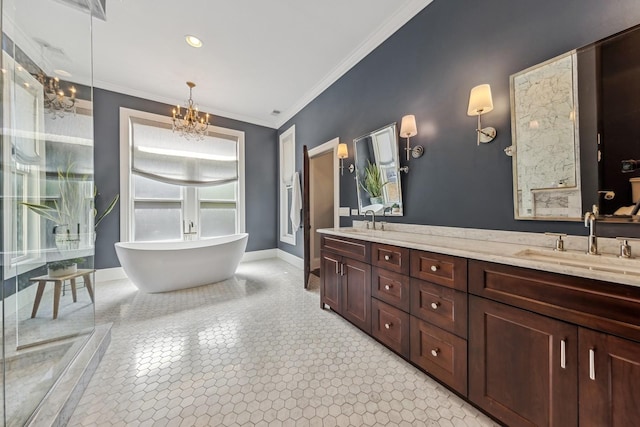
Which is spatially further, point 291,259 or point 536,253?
point 291,259

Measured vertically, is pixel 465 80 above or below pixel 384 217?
above

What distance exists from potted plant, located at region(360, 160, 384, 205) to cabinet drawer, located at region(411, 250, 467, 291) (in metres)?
1.11

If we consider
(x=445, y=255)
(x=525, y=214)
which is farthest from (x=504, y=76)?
(x=445, y=255)

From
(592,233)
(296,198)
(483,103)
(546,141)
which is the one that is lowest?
(592,233)

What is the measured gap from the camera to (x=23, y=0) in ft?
5.35

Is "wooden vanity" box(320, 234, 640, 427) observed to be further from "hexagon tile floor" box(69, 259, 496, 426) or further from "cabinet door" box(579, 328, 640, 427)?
"hexagon tile floor" box(69, 259, 496, 426)

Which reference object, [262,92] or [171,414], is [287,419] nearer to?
[171,414]

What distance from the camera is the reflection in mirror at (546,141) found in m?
1.30

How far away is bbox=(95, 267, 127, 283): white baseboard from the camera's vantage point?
3.48 meters

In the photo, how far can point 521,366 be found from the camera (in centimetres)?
103

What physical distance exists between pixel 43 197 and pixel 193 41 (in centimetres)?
223

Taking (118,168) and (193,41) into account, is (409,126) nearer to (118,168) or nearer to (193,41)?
(193,41)

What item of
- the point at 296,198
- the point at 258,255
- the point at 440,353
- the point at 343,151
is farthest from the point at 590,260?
the point at 258,255

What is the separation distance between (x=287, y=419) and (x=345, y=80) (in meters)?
3.58
